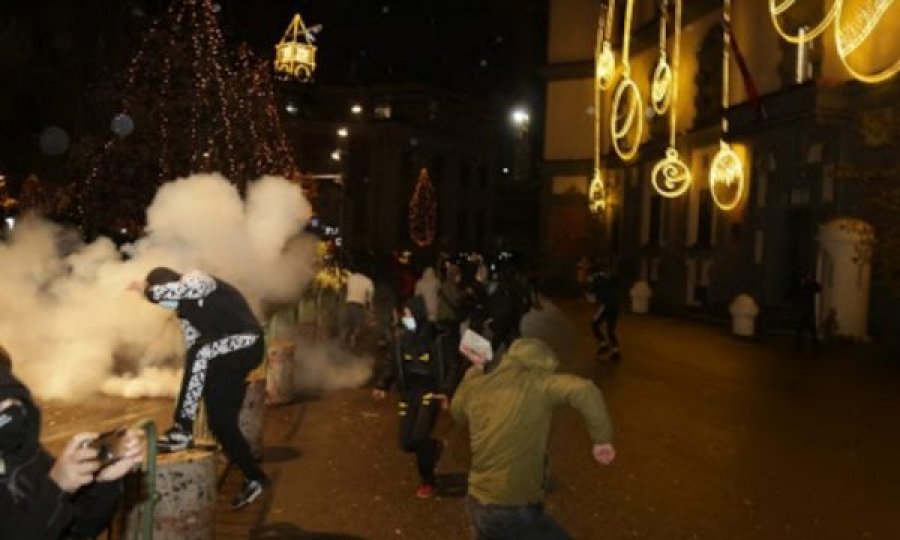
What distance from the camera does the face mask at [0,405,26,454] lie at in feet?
9.36

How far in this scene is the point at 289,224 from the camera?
12414 millimetres

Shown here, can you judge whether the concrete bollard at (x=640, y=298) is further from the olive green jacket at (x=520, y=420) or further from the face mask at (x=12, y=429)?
the face mask at (x=12, y=429)

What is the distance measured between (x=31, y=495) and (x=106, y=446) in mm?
339

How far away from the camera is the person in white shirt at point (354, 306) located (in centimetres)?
1730

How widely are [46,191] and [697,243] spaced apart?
1918 cm

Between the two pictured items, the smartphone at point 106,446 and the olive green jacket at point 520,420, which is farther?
the olive green jacket at point 520,420

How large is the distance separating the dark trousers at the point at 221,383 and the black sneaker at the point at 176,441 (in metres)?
0.18

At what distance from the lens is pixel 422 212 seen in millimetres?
64438

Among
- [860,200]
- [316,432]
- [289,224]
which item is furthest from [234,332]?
[860,200]

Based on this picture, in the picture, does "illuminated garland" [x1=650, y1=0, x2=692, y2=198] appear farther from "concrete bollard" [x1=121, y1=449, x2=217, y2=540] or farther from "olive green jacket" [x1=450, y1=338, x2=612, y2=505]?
"olive green jacket" [x1=450, y1=338, x2=612, y2=505]

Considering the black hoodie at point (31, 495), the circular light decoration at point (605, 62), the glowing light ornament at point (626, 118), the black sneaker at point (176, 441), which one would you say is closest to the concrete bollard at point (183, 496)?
the black sneaker at point (176, 441)

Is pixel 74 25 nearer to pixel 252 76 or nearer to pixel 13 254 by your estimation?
pixel 252 76

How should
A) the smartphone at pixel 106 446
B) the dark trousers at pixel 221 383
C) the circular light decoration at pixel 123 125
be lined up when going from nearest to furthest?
the smartphone at pixel 106 446, the dark trousers at pixel 221 383, the circular light decoration at pixel 123 125

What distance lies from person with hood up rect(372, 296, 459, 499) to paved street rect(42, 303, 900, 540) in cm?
36
